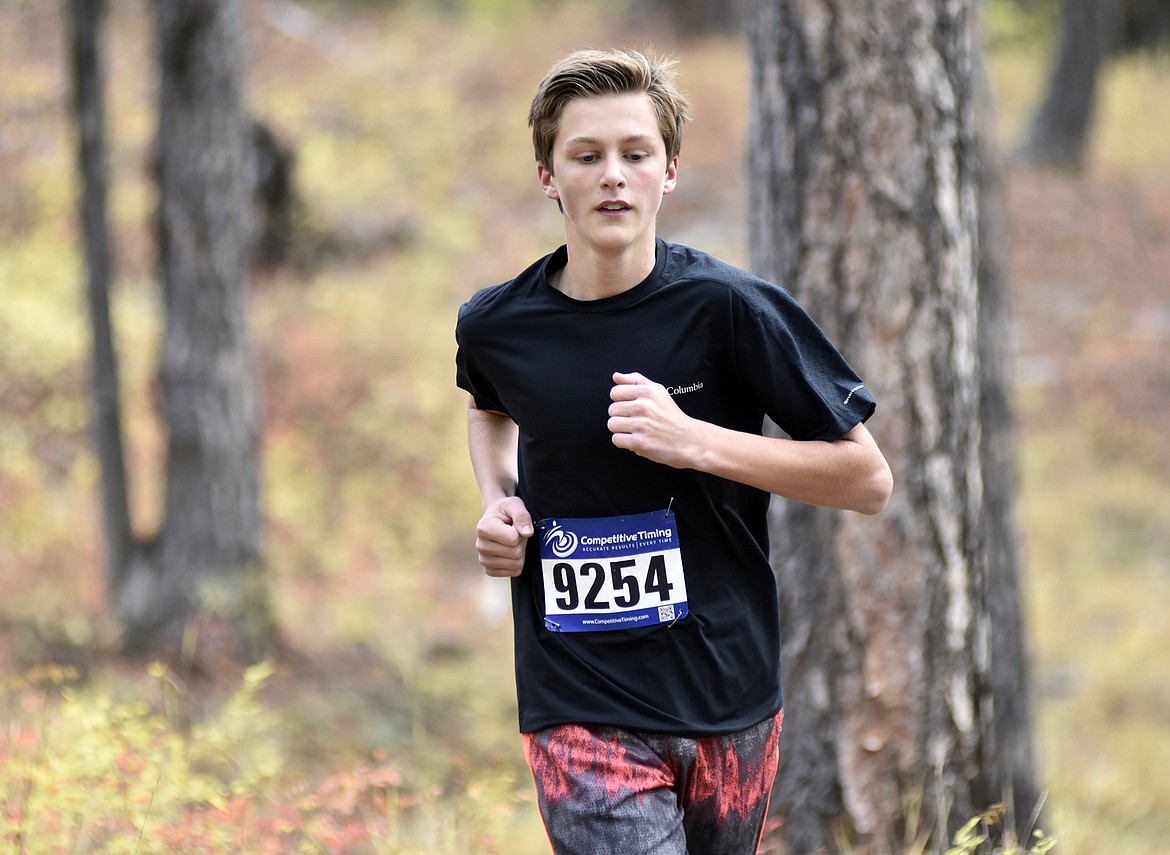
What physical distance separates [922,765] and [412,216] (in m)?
11.2

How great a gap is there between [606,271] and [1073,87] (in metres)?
16.1

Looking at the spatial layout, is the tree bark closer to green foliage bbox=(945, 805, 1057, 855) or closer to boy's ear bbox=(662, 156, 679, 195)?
green foliage bbox=(945, 805, 1057, 855)

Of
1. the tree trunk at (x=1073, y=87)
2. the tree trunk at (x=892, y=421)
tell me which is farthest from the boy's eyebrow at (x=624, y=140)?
the tree trunk at (x=1073, y=87)

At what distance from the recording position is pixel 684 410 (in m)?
2.56

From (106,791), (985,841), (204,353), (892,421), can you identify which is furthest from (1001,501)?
(204,353)

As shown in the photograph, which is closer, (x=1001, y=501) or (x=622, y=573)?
(x=622, y=573)

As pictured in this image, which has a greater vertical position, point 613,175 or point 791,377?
point 613,175

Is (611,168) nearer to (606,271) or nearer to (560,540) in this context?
(606,271)

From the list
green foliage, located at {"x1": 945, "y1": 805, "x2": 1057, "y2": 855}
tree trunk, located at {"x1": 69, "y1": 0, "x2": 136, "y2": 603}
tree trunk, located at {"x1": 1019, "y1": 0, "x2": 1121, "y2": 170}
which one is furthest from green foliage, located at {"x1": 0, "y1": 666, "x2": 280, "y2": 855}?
tree trunk, located at {"x1": 1019, "y1": 0, "x2": 1121, "y2": 170}

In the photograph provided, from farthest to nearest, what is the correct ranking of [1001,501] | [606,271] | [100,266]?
[100,266] < [1001,501] < [606,271]

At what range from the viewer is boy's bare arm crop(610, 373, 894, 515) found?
A: 7.75 ft

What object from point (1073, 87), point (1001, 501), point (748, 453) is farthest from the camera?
point (1073, 87)

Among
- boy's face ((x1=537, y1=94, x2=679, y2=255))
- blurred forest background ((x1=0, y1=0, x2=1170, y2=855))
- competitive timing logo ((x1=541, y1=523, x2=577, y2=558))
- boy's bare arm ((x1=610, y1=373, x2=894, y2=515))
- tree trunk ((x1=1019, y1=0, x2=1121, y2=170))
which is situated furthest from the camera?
tree trunk ((x1=1019, y1=0, x2=1121, y2=170))

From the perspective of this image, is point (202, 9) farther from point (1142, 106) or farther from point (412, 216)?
point (1142, 106)
